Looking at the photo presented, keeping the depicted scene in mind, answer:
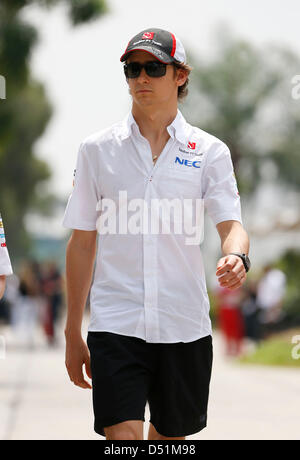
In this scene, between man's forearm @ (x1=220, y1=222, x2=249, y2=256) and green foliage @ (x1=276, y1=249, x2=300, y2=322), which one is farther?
green foliage @ (x1=276, y1=249, x2=300, y2=322)

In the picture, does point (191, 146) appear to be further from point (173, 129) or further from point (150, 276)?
point (150, 276)

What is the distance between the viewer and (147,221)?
3922mm

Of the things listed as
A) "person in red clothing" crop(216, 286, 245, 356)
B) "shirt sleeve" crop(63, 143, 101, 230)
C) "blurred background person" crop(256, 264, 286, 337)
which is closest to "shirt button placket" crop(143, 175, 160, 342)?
"shirt sleeve" crop(63, 143, 101, 230)

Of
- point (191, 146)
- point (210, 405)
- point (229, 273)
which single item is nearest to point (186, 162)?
point (191, 146)

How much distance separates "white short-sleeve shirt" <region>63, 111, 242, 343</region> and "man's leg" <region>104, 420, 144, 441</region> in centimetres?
34

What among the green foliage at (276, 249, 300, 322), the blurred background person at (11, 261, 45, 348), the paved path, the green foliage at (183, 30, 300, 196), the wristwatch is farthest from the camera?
the green foliage at (183, 30, 300, 196)

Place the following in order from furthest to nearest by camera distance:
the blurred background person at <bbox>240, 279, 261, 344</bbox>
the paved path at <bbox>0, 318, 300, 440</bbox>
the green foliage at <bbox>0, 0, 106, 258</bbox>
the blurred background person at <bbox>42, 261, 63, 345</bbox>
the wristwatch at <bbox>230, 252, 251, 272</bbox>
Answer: the blurred background person at <bbox>42, 261, 63, 345</bbox> < the blurred background person at <bbox>240, 279, 261, 344</bbox> < the green foliage at <bbox>0, 0, 106, 258</bbox> < the paved path at <bbox>0, 318, 300, 440</bbox> < the wristwatch at <bbox>230, 252, 251, 272</bbox>

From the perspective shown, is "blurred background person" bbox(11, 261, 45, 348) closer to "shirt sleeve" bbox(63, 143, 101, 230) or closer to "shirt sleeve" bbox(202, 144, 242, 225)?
"shirt sleeve" bbox(63, 143, 101, 230)

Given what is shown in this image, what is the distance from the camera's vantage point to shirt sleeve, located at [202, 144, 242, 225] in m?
4.02

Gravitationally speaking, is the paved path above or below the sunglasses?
below

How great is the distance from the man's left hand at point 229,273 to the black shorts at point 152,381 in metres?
0.47
